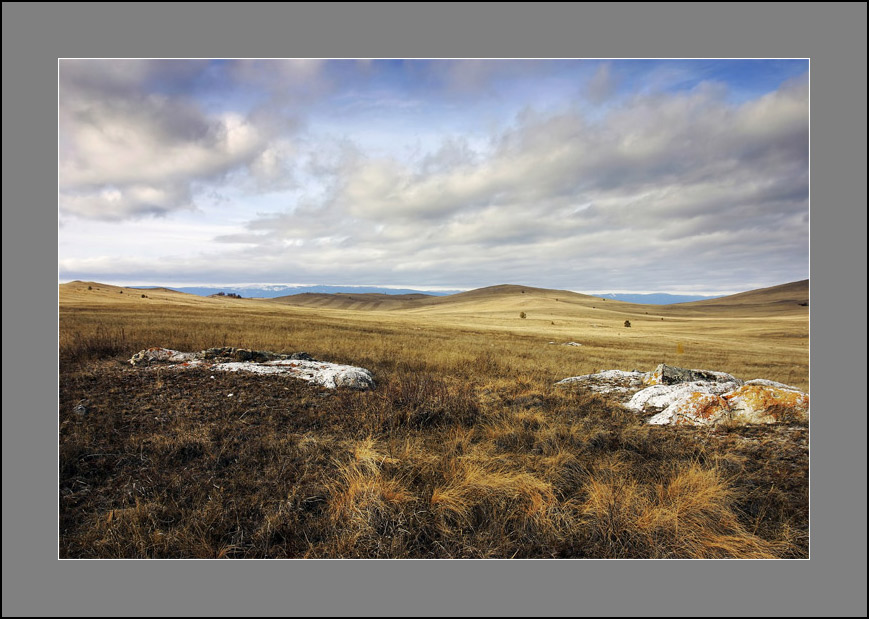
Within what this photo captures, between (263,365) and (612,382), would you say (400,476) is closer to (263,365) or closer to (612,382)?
(263,365)

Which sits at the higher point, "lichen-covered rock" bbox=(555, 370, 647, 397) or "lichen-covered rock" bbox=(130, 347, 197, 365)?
"lichen-covered rock" bbox=(130, 347, 197, 365)

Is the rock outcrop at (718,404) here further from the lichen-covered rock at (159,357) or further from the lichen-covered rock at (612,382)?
the lichen-covered rock at (159,357)

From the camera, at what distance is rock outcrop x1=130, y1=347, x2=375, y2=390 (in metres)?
7.98

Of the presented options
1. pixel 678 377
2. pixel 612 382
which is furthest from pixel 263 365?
pixel 678 377

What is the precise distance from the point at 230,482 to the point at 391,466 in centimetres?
174

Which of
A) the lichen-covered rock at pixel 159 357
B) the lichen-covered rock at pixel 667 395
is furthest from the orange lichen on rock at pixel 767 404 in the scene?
the lichen-covered rock at pixel 159 357

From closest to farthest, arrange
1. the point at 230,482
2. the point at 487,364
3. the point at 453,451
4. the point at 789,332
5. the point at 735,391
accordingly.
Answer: the point at 230,482 < the point at 453,451 < the point at 735,391 < the point at 487,364 < the point at 789,332

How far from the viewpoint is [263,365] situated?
891cm

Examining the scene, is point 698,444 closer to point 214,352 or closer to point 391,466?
point 391,466

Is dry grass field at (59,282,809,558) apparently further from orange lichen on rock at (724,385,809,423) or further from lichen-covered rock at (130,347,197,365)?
lichen-covered rock at (130,347,197,365)

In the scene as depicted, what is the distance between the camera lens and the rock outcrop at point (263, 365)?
798cm

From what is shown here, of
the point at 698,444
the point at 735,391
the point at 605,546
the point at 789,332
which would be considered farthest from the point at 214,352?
the point at 789,332

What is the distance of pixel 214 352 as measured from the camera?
32.1 ft

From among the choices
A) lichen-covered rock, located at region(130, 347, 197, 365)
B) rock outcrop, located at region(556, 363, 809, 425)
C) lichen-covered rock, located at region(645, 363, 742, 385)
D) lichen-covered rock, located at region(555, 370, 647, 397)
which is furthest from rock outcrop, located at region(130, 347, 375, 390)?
lichen-covered rock, located at region(645, 363, 742, 385)
